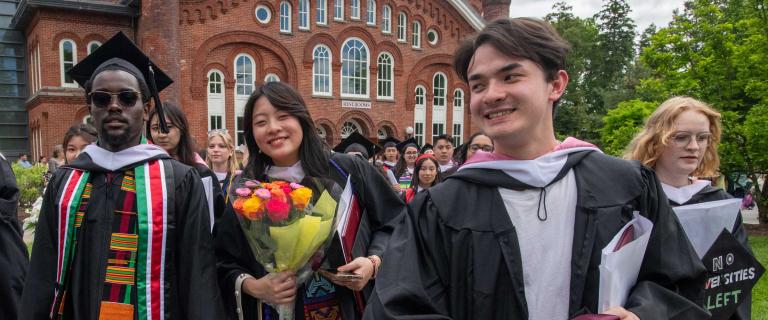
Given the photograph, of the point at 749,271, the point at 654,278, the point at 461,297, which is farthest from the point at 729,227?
A: the point at 461,297

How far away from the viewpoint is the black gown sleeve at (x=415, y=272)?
5.34 ft

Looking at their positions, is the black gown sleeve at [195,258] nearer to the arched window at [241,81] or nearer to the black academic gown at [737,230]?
the black academic gown at [737,230]

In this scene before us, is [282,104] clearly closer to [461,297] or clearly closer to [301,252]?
[301,252]

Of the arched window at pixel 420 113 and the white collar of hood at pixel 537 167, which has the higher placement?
the arched window at pixel 420 113

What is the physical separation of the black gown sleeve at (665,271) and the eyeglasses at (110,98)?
7.29ft

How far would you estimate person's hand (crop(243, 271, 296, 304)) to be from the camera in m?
2.29

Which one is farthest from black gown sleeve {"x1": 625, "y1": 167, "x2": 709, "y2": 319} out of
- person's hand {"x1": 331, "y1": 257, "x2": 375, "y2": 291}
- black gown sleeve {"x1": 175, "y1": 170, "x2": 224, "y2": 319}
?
black gown sleeve {"x1": 175, "y1": 170, "x2": 224, "y2": 319}

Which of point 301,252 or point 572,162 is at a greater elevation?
point 572,162

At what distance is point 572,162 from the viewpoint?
5.62 ft

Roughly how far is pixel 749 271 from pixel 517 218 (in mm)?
1695

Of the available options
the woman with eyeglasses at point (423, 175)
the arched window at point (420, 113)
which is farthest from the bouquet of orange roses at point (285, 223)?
the arched window at point (420, 113)

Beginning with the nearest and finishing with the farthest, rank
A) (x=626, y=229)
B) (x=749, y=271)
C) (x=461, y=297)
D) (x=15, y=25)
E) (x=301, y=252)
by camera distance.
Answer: (x=626, y=229) → (x=461, y=297) → (x=301, y=252) → (x=749, y=271) → (x=15, y=25)

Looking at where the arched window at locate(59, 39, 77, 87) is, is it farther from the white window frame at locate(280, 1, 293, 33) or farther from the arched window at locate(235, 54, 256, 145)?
the white window frame at locate(280, 1, 293, 33)

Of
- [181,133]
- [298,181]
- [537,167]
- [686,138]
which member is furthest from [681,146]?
[181,133]
